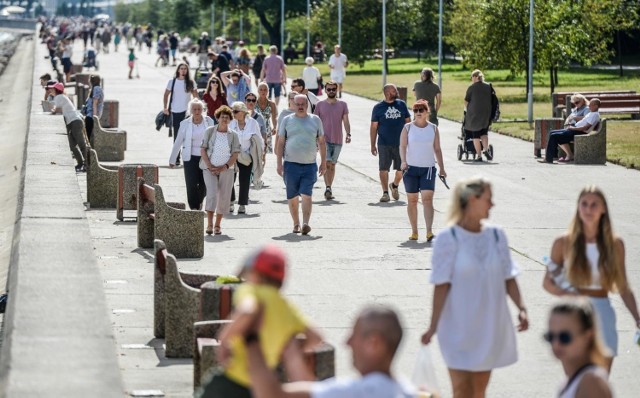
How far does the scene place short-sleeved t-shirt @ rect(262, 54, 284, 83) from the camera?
3900cm

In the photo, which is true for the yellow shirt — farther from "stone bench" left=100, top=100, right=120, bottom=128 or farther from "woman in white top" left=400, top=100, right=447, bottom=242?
"stone bench" left=100, top=100, right=120, bottom=128

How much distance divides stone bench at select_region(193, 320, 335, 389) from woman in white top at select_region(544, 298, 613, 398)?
2.56m

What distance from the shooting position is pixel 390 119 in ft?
67.5

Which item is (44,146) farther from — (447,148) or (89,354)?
(89,354)

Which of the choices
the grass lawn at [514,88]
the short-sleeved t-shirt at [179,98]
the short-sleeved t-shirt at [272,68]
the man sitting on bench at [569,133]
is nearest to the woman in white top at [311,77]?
the short-sleeved t-shirt at [272,68]

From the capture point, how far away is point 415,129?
671 inches

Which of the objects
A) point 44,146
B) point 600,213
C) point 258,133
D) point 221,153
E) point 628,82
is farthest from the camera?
point 628,82

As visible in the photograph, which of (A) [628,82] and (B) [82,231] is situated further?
(A) [628,82]

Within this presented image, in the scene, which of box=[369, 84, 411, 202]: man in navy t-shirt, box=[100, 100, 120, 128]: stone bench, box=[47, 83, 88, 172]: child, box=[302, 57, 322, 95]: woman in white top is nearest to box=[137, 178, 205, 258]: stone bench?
box=[369, 84, 411, 202]: man in navy t-shirt

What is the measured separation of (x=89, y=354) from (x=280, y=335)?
370 centimetres

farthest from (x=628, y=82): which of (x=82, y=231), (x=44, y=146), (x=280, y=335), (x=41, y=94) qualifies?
(x=280, y=335)

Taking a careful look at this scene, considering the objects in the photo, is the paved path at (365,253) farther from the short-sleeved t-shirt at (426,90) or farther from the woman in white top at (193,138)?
the short-sleeved t-shirt at (426,90)

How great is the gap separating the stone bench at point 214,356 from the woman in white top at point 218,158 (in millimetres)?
8466

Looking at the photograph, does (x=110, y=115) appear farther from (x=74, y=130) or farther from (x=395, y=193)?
(x=395, y=193)
